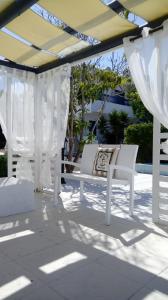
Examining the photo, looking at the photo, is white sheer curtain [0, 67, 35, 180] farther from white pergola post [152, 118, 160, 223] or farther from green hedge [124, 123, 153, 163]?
green hedge [124, 123, 153, 163]

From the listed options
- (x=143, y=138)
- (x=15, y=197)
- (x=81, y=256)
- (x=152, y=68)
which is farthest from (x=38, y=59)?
(x=143, y=138)

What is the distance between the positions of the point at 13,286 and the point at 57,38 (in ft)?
10.1

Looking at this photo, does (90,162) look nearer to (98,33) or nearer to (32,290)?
(98,33)

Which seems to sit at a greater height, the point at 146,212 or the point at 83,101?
the point at 83,101

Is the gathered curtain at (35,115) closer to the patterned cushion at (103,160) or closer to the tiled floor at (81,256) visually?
the patterned cushion at (103,160)

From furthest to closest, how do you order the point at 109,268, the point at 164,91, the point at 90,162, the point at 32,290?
the point at 90,162
the point at 164,91
the point at 109,268
the point at 32,290

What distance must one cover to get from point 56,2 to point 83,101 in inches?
169

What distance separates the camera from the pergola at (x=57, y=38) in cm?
290

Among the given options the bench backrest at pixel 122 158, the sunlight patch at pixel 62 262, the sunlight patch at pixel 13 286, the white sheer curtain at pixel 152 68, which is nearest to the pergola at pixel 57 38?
the white sheer curtain at pixel 152 68

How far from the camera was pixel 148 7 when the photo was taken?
282 cm

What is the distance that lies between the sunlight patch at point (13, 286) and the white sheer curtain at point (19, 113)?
121 inches

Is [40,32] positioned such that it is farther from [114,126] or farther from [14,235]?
[114,126]

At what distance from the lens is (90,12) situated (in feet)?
9.78

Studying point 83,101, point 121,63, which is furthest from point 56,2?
point 121,63
